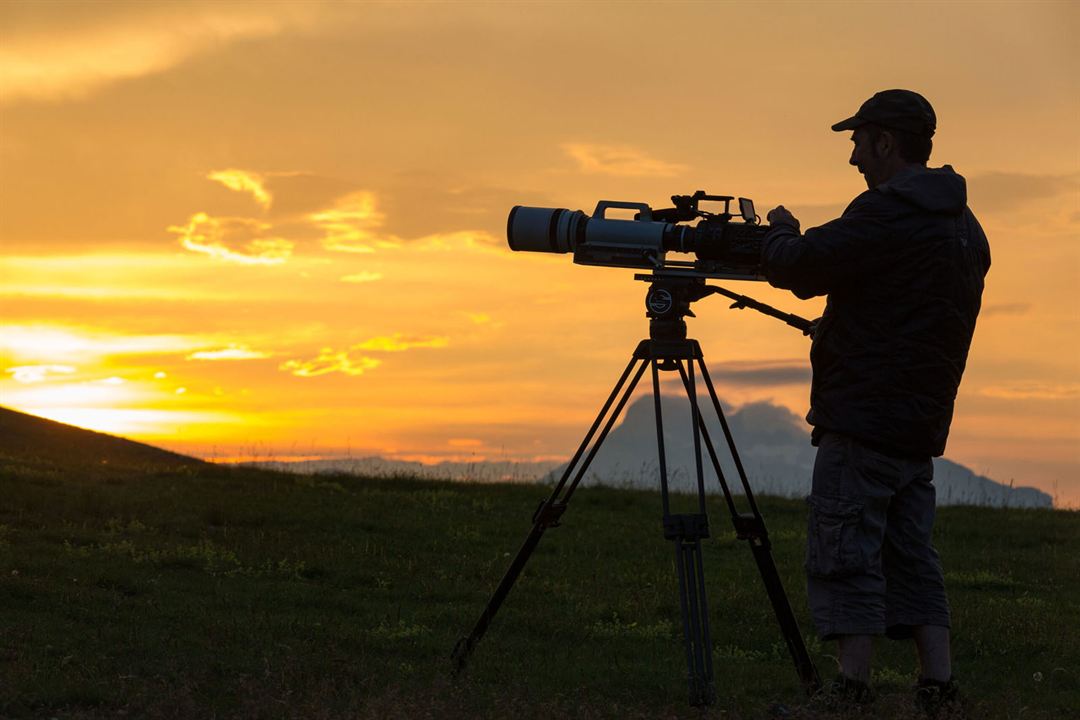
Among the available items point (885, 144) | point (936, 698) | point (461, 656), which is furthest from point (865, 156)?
point (461, 656)

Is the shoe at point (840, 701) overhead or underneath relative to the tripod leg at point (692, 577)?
underneath

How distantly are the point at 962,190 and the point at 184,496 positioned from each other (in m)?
13.9

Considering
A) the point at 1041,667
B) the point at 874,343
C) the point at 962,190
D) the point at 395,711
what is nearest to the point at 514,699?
the point at 395,711

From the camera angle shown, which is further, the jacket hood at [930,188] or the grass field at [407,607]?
the grass field at [407,607]

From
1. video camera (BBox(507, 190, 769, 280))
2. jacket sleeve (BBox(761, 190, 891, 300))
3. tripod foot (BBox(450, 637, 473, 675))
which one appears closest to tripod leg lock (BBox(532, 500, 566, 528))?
tripod foot (BBox(450, 637, 473, 675))

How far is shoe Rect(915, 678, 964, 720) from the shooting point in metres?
7.40

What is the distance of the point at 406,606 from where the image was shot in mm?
12164

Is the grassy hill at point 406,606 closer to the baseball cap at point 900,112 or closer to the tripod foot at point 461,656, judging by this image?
the tripod foot at point 461,656

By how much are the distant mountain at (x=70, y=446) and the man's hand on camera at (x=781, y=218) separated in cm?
1698

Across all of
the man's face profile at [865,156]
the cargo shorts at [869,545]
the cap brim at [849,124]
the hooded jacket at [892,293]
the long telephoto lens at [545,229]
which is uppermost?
the cap brim at [849,124]

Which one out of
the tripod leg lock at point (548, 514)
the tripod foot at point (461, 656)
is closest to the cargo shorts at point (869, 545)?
the tripod leg lock at point (548, 514)

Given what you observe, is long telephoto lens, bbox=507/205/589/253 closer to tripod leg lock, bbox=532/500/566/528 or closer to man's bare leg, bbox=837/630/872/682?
tripod leg lock, bbox=532/500/566/528

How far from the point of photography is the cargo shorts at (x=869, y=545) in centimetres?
720

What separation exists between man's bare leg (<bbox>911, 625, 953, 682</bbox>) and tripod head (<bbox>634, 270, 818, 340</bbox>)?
89.5 inches
